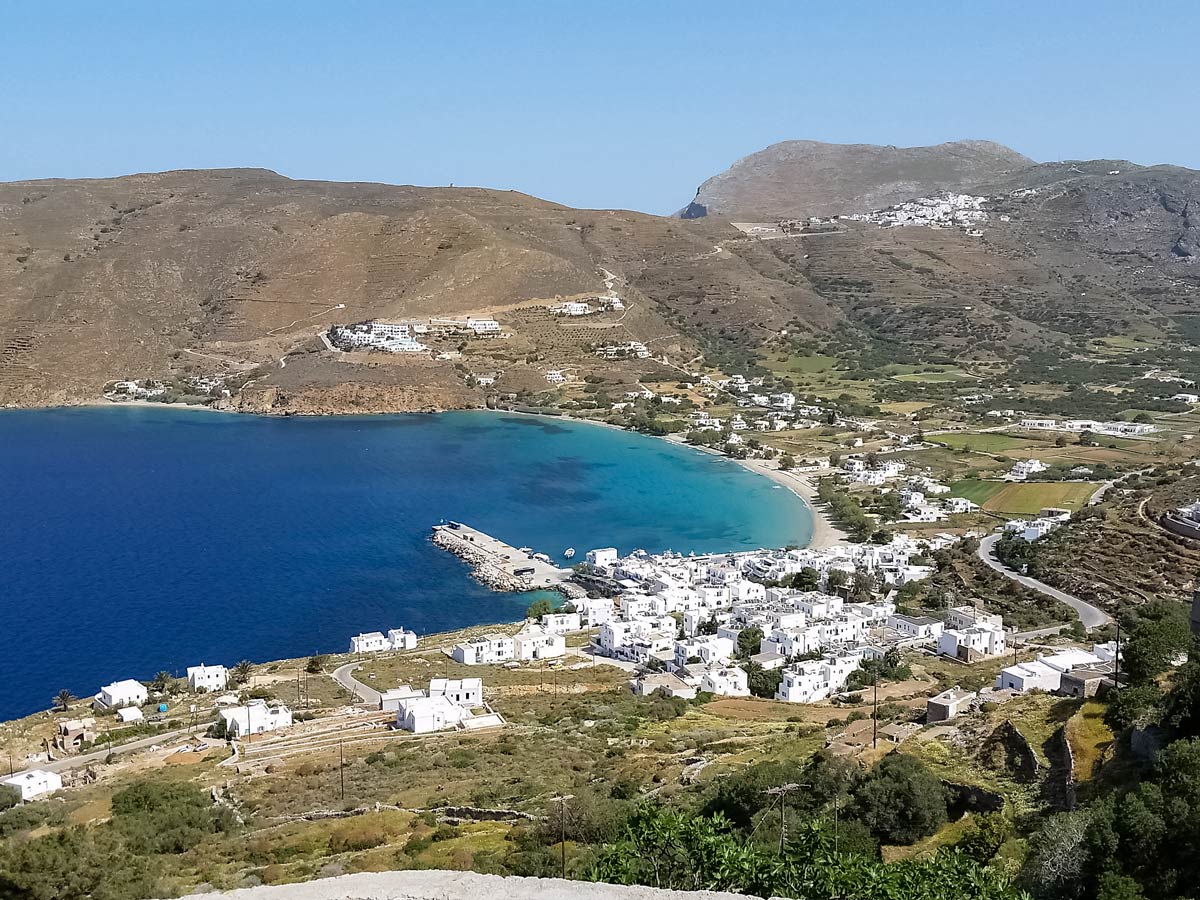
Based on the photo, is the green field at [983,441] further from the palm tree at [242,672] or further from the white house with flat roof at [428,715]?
the white house with flat roof at [428,715]

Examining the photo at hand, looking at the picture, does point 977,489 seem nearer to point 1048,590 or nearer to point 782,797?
point 1048,590

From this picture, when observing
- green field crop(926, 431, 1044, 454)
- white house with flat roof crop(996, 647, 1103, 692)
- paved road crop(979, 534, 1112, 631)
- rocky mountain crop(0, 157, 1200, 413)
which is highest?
rocky mountain crop(0, 157, 1200, 413)

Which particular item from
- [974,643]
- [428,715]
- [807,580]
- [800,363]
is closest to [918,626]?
[974,643]

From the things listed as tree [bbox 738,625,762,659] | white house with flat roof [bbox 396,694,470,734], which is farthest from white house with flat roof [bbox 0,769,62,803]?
tree [bbox 738,625,762,659]

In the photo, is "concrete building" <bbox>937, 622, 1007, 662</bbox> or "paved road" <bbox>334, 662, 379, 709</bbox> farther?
"concrete building" <bbox>937, 622, 1007, 662</bbox>

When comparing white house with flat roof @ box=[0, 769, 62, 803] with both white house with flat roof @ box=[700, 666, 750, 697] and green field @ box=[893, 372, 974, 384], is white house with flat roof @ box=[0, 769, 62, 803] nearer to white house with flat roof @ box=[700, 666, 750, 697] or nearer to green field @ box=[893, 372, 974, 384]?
white house with flat roof @ box=[700, 666, 750, 697]

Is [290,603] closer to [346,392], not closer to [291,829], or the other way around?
[291,829]

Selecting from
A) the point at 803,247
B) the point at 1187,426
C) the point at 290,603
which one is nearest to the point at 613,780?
the point at 290,603
